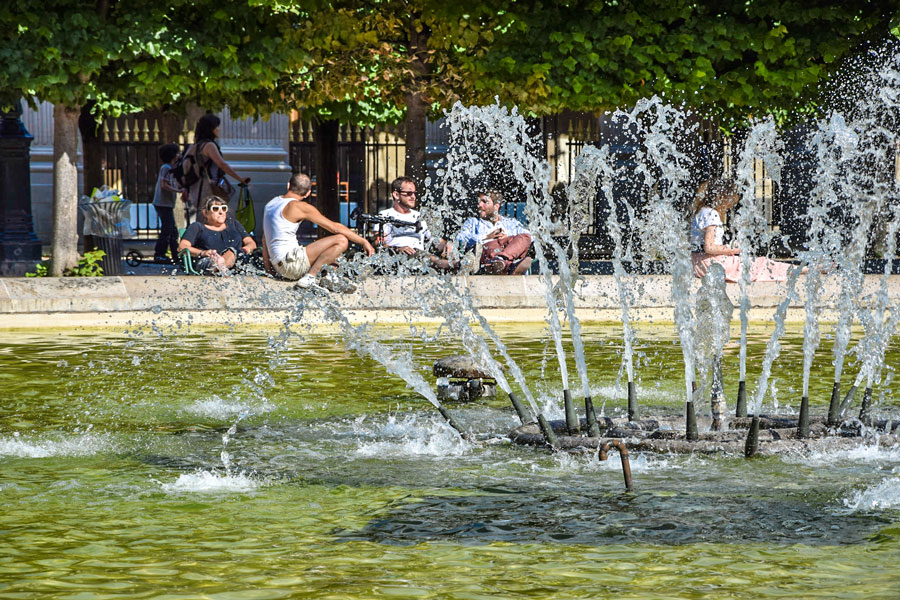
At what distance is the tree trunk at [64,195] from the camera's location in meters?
16.0

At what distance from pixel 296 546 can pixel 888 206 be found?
59.9 feet

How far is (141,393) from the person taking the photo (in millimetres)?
8883

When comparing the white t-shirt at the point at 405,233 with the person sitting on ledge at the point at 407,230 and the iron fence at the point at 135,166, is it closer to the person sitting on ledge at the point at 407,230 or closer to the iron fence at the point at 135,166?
the person sitting on ledge at the point at 407,230

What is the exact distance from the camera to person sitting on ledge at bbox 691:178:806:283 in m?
14.0

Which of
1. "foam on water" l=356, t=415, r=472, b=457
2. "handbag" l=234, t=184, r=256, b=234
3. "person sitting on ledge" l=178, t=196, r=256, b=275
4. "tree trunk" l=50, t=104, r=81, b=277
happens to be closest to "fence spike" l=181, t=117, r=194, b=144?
"handbag" l=234, t=184, r=256, b=234

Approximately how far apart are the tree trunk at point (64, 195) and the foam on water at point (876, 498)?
1148 cm

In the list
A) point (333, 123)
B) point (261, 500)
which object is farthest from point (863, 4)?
point (261, 500)

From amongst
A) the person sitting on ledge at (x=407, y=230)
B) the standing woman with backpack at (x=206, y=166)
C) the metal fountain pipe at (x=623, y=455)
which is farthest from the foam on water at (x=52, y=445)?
the standing woman with backpack at (x=206, y=166)

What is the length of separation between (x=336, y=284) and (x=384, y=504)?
29.9ft

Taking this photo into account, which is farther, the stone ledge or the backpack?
the backpack

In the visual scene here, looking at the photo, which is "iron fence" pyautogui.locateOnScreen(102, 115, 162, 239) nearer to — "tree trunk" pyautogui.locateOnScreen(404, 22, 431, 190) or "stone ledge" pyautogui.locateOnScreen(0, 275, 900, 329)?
"tree trunk" pyautogui.locateOnScreen(404, 22, 431, 190)

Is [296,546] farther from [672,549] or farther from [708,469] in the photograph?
[708,469]

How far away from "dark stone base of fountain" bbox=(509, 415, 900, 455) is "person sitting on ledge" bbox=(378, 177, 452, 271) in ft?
26.7

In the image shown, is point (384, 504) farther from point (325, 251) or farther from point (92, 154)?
point (92, 154)
